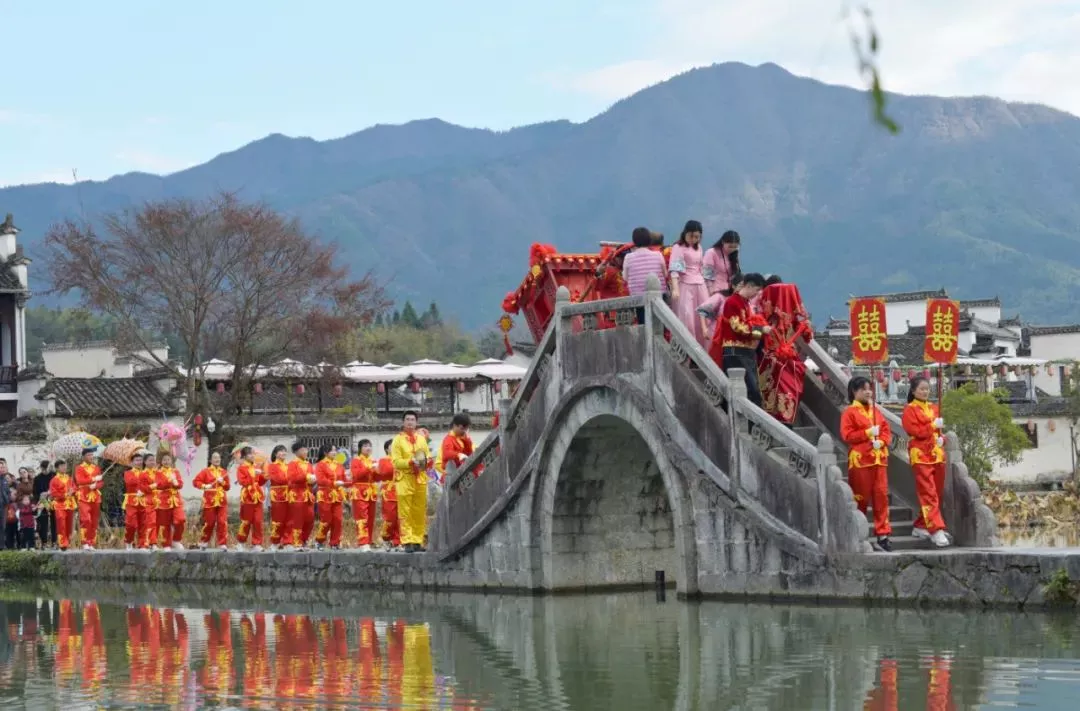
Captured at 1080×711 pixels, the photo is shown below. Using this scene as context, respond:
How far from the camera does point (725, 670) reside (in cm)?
1315

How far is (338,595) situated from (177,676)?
7391mm

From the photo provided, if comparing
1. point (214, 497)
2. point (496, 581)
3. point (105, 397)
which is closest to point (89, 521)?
point (214, 497)

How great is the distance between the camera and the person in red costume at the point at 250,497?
2566 cm

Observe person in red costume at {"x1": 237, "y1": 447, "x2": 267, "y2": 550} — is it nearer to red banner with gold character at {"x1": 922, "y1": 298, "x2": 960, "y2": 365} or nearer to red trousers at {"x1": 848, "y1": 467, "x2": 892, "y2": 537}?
red banner with gold character at {"x1": 922, "y1": 298, "x2": 960, "y2": 365}

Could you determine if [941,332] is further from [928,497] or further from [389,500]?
[389,500]

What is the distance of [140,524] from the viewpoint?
27.4 metres

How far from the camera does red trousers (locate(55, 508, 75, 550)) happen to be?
95.0 ft

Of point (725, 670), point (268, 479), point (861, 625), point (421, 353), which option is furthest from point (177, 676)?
point (421, 353)

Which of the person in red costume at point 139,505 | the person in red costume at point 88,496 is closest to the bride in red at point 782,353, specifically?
the person in red costume at point 139,505

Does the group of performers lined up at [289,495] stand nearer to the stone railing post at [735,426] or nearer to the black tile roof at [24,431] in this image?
the stone railing post at [735,426]

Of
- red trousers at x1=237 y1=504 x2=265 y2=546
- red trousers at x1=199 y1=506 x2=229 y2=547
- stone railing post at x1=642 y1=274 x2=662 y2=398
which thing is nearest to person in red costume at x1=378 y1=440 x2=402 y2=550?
red trousers at x1=237 y1=504 x2=265 y2=546

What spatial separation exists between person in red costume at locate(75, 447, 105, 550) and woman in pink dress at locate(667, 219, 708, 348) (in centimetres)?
1318

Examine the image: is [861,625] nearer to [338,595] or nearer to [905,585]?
[905,585]

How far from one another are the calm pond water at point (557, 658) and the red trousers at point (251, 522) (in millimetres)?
6141
